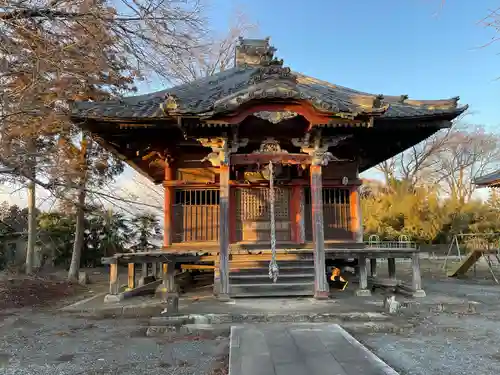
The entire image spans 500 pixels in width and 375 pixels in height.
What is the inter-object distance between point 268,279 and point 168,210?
3434 millimetres

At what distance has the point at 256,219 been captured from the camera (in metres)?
11.0

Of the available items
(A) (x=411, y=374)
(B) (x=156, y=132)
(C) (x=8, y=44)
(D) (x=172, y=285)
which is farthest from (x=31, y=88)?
(A) (x=411, y=374)

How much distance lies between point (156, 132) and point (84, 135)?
7.30 metres

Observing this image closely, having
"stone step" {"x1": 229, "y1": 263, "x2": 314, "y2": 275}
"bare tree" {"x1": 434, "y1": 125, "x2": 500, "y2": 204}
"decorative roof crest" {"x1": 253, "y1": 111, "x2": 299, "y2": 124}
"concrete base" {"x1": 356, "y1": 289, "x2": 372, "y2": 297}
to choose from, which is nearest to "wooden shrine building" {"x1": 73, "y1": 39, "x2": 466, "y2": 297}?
"decorative roof crest" {"x1": 253, "y1": 111, "x2": 299, "y2": 124}

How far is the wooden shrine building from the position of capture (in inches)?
329

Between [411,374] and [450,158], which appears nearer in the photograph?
[411,374]

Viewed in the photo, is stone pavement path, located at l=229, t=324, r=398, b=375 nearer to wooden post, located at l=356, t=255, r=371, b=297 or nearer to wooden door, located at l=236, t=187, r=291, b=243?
wooden post, located at l=356, t=255, r=371, b=297

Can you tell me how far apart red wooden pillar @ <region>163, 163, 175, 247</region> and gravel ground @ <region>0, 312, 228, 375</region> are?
337 cm

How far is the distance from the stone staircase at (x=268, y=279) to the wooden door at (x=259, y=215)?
115 centimetres

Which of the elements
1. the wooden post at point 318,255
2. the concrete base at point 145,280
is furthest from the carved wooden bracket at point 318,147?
the concrete base at point 145,280

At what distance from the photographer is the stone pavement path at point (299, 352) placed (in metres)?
4.41

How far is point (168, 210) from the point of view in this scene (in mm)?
10883

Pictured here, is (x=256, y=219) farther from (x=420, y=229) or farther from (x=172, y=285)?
(x=420, y=229)

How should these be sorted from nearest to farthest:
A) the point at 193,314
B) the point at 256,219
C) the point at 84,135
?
the point at 193,314 → the point at 256,219 → the point at 84,135
